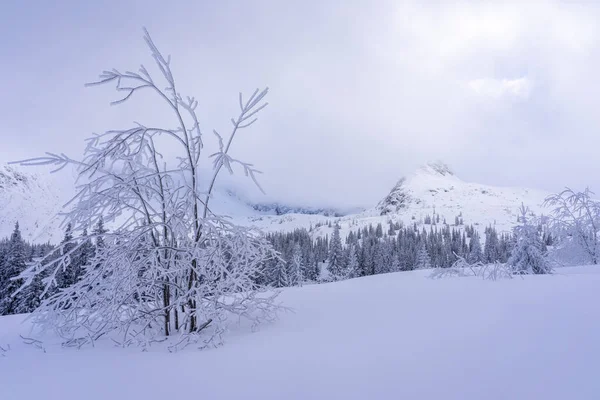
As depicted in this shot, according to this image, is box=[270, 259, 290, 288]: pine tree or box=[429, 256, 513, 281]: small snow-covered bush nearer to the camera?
box=[270, 259, 290, 288]: pine tree

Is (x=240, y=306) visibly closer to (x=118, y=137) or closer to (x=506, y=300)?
(x=118, y=137)

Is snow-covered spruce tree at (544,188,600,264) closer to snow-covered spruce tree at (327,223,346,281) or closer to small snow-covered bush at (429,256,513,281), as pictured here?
small snow-covered bush at (429,256,513,281)

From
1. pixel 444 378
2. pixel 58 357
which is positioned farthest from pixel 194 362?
pixel 444 378

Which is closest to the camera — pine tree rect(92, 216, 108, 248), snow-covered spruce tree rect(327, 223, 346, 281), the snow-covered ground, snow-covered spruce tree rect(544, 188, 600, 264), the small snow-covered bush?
the snow-covered ground

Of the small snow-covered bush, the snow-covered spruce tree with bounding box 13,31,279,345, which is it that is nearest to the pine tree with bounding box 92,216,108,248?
the snow-covered spruce tree with bounding box 13,31,279,345

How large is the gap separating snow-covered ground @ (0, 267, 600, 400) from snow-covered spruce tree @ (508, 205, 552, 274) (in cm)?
994

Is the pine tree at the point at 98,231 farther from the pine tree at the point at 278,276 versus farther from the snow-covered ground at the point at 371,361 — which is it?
the pine tree at the point at 278,276

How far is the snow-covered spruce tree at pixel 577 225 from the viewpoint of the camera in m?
15.1

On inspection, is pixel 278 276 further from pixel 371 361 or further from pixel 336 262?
pixel 371 361

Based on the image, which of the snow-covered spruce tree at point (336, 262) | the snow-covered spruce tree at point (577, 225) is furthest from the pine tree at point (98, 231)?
the snow-covered spruce tree at point (336, 262)

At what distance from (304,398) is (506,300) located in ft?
12.1

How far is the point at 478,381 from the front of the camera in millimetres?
2254

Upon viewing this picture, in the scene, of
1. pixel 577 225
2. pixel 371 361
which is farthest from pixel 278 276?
pixel 371 361

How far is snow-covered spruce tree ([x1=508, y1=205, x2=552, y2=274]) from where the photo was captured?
12.6 metres
